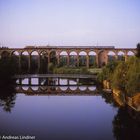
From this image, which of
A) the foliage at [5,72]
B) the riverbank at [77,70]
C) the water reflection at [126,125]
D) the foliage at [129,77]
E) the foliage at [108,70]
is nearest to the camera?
the water reflection at [126,125]

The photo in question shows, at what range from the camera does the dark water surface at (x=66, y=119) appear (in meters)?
13.6

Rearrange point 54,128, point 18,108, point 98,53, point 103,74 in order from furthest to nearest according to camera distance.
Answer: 1. point 98,53
2. point 103,74
3. point 18,108
4. point 54,128

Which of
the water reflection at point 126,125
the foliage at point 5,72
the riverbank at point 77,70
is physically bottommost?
the water reflection at point 126,125

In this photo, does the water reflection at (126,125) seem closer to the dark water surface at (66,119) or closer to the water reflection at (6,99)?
the dark water surface at (66,119)

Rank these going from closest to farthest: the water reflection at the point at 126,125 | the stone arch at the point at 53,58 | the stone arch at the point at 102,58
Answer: the water reflection at the point at 126,125 → the stone arch at the point at 102,58 → the stone arch at the point at 53,58

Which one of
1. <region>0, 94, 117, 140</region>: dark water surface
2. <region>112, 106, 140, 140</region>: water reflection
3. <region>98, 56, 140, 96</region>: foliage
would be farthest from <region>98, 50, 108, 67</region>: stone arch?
<region>112, 106, 140, 140</region>: water reflection

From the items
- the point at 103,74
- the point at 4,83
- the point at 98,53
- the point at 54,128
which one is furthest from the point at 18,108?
the point at 98,53

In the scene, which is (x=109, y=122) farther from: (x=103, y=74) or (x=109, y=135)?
(x=103, y=74)

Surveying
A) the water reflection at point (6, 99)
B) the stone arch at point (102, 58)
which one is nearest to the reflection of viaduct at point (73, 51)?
the stone arch at point (102, 58)

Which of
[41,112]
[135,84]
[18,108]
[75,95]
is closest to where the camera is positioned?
[135,84]

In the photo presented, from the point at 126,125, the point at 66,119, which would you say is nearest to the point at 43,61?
the point at 66,119

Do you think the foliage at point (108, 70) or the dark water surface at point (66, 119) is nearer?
the dark water surface at point (66, 119)

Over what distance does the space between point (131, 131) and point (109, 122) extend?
203 cm

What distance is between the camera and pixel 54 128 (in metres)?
14.5
